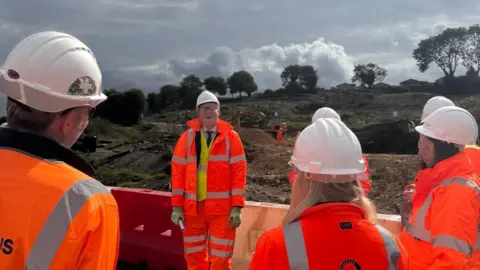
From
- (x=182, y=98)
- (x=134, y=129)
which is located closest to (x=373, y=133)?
(x=134, y=129)

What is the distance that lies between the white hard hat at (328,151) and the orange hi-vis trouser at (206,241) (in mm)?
2857

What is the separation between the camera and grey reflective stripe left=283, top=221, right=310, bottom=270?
2025 mm

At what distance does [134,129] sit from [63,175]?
37637mm

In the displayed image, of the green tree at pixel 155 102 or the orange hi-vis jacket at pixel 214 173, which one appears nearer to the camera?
the orange hi-vis jacket at pixel 214 173

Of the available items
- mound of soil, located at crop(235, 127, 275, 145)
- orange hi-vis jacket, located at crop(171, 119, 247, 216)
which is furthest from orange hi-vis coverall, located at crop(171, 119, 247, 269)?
mound of soil, located at crop(235, 127, 275, 145)

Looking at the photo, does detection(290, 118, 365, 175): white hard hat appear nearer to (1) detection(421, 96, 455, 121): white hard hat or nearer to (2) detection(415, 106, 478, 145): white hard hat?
(2) detection(415, 106, 478, 145): white hard hat

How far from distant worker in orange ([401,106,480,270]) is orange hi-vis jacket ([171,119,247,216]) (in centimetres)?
214

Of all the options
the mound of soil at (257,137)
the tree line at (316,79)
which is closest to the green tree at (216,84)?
the tree line at (316,79)

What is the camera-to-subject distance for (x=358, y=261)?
2043 mm

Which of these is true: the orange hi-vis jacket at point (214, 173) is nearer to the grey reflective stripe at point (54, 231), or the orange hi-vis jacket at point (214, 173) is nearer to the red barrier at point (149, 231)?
the red barrier at point (149, 231)

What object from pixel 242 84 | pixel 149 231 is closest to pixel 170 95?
pixel 242 84

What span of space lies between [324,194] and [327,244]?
248mm

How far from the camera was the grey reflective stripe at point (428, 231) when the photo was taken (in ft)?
8.70

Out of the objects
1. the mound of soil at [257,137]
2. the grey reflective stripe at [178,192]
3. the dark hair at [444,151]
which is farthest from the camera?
the mound of soil at [257,137]
